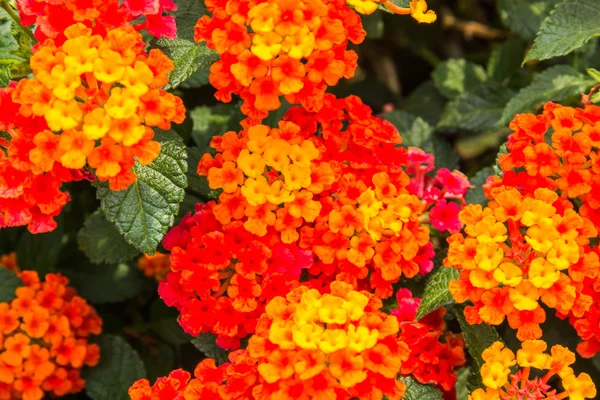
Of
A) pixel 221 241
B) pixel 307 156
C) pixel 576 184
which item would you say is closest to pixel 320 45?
pixel 307 156

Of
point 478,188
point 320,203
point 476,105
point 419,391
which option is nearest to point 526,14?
point 476,105

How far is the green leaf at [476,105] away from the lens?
81.7 inches

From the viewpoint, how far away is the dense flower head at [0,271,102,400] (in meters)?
1.58

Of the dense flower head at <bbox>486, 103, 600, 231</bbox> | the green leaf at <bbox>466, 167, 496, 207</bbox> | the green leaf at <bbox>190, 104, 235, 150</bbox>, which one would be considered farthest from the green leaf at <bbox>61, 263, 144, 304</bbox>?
the dense flower head at <bbox>486, 103, 600, 231</bbox>

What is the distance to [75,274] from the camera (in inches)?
78.1

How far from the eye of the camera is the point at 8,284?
172 centimetres

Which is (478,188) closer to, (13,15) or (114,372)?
(114,372)

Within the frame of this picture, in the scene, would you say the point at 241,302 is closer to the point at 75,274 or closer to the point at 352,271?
the point at 352,271

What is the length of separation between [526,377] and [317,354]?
14.7 inches

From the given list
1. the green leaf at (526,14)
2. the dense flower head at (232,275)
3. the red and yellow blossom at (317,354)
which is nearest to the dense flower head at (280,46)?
the dense flower head at (232,275)

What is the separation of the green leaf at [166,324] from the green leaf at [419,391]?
2.16ft

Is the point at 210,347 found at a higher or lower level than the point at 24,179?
lower

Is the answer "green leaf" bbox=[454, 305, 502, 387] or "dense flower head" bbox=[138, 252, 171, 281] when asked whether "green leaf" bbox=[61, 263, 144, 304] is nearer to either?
"dense flower head" bbox=[138, 252, 171, 281]

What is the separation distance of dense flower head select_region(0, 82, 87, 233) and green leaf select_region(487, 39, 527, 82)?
1.40m
